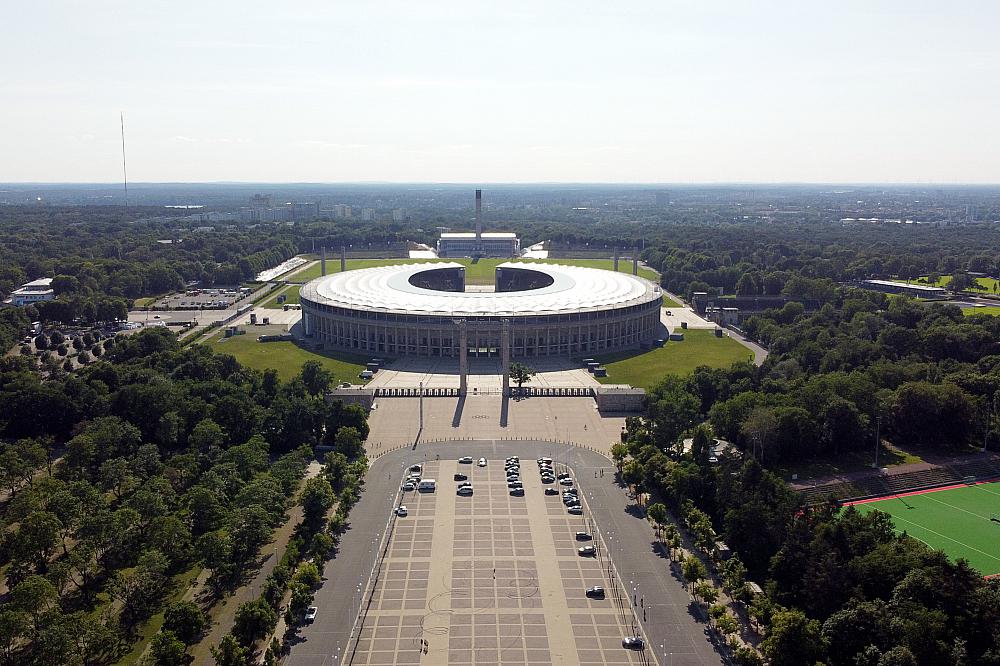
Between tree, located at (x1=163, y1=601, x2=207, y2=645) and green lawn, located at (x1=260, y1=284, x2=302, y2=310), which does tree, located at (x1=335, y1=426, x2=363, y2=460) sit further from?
green lawn, located at (x1=260, y1=284, x2=302, y2=310)

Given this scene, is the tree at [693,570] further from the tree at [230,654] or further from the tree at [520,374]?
the tree at [520,374]

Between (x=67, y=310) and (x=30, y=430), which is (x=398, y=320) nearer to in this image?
(x=30, y=430)

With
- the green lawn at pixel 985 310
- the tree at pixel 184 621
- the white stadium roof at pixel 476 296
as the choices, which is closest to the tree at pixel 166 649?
the tree at pixel 184 621

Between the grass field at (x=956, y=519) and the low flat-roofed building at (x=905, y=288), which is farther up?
the low flat-roofed building at (x=905, y=288)

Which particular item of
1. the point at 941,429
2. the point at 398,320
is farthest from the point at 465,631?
the point at 398,320

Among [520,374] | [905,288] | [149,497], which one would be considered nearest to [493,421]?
[520,374]

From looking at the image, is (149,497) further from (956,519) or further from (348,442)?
(956,519)
